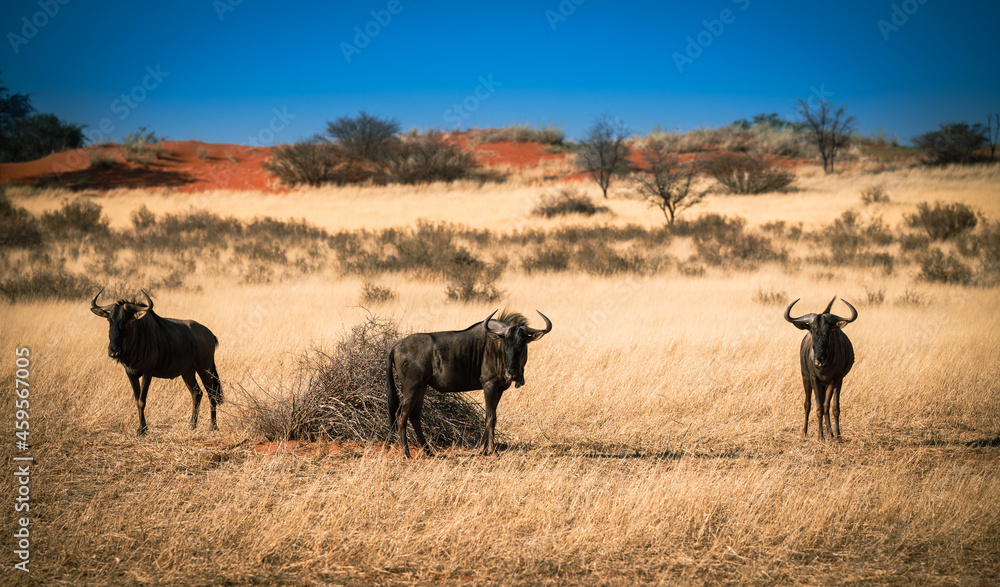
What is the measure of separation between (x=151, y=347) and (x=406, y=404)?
2826 mm

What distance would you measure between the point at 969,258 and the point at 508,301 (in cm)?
1696

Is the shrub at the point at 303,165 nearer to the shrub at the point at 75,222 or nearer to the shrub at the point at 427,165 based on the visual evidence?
the shrub at the point at 427,165

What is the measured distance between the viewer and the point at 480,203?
40.3 metres

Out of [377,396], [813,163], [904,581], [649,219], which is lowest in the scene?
[904,581]

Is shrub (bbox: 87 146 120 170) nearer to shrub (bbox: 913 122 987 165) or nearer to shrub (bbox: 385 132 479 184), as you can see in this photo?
shrub (bbox: 385 132 479 184)

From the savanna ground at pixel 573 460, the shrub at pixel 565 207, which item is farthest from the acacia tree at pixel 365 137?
the savanna ground at pixel 573 460

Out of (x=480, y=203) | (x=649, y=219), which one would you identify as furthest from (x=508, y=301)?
(x=480, y=203)

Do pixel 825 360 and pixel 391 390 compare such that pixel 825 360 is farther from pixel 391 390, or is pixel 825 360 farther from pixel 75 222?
pixel 75 222

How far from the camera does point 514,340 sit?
546 centimetres

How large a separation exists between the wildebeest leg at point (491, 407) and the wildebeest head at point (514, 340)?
0.25m

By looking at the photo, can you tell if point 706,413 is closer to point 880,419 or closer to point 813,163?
point 880,419

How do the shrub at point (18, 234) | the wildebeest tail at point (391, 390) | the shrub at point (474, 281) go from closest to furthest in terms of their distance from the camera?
1. the wildebeest tail at point (391, 390)
2. the shrub at point (474, 281)
3. the shrub at point (18, 234)

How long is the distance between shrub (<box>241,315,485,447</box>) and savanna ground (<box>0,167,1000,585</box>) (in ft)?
0.76

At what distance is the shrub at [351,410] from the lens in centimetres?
659
